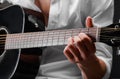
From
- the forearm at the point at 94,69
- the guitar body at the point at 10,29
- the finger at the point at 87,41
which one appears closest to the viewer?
the finger at the point at 87,41

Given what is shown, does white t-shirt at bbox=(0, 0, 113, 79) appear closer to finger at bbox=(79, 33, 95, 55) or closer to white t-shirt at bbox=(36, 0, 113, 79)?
white t-shirt at bbox=(36, 0, 113, 79)

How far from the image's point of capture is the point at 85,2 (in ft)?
3.69

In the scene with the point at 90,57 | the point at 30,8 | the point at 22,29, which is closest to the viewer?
the point at 90,57

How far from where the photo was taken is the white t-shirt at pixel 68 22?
1110 mm

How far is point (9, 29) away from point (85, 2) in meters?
0.30

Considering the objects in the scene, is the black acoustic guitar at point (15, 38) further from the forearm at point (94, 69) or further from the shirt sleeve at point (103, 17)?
the shirt sleeve at point (103, 17)

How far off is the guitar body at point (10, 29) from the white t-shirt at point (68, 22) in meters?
0.11

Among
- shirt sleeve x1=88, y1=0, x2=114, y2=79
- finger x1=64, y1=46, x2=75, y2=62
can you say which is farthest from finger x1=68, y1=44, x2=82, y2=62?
shirt sleeve x1=88, y1=0, x2=114, y2=79

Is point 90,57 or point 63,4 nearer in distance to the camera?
point 90,57

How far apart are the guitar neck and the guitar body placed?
0.09 feet

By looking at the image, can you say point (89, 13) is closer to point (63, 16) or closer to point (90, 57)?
point (63, 16)

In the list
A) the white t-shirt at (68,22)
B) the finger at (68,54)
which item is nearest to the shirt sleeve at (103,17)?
the white t-shirt at (68,22)

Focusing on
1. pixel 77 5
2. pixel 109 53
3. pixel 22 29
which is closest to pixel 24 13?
pixel 22 29

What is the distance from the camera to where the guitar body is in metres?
1.10
